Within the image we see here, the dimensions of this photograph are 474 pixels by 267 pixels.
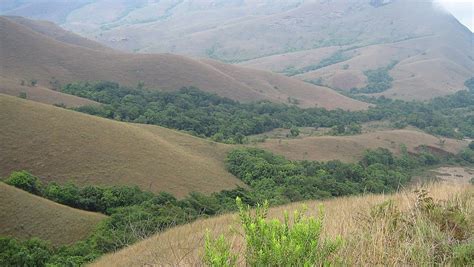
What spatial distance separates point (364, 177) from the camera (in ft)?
209

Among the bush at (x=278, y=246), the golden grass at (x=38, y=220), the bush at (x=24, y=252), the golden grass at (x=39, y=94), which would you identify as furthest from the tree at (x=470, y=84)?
the bush at (x=278, y=246)

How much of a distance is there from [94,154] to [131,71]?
75911mm

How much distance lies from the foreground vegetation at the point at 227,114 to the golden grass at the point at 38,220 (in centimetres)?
4394

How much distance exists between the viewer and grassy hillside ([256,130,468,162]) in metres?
77.2

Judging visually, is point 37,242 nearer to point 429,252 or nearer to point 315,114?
point 429,252

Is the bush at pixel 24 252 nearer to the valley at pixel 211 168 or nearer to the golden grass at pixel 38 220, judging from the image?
the valley at pixel 211 168

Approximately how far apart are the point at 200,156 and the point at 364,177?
25928 mm

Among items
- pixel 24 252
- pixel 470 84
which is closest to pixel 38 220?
pixel 24 252

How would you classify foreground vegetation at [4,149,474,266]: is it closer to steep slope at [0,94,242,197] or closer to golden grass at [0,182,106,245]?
golden grass at [0,182,106,245]

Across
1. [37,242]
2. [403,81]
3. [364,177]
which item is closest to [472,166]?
[364,177]

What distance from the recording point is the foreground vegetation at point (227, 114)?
8744 cm

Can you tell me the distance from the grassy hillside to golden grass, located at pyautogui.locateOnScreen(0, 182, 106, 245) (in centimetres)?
4463

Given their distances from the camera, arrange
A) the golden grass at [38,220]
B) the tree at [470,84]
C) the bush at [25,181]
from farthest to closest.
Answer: the tree at [470,84], the bush at [25,181], the golden grass at [38,220]

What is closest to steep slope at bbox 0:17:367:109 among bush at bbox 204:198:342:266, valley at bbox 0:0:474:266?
valley at bbox 0:0:474:266
